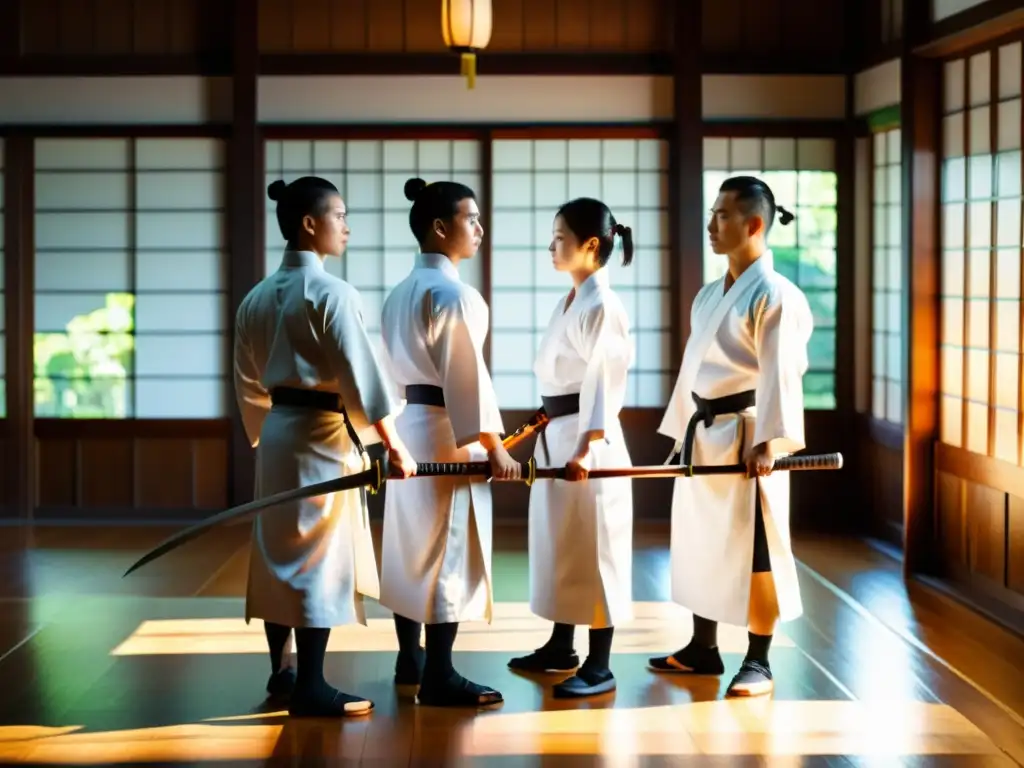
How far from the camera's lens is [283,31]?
24.3 ft

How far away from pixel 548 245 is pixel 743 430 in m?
3.44

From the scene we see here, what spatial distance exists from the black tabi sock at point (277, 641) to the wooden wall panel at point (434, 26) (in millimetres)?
4001

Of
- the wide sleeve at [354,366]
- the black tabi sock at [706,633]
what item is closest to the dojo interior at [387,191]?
the black tabi sock at [706,633]

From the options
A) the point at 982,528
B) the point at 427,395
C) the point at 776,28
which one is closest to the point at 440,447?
the point at 427,395

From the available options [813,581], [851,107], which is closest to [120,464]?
[813,581]

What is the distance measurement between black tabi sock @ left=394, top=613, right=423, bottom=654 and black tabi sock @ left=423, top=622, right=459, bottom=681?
23 centimetres

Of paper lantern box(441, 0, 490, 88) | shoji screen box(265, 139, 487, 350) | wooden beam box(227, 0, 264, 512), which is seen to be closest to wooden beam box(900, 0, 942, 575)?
paper lantern box(441, 0, 490, 88)

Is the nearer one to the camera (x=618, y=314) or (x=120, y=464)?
(x=618, y=314)

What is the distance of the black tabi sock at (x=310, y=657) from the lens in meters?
3.98

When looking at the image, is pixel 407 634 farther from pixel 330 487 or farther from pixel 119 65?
pixel 119 65

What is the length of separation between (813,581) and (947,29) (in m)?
2.25

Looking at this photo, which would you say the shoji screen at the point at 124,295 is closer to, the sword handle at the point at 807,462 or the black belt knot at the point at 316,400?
the black belt knot at the point at 316,400

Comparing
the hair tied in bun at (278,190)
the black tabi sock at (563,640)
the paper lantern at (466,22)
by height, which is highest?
the paper lantern at (466,22)

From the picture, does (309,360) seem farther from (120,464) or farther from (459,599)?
(120,464)
